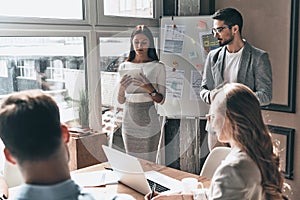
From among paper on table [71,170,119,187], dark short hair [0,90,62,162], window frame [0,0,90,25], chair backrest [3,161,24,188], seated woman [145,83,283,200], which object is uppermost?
window frame [0,0,90,25]

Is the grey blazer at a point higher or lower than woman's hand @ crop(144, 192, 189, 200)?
higher

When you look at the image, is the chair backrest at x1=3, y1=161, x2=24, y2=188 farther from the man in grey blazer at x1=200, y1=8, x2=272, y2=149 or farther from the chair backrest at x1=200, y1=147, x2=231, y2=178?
the man in grey blazer at x1=200, y1=8, x2=272, y2=149

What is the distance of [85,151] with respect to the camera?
2.59 m

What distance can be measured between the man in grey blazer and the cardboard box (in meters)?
0.86

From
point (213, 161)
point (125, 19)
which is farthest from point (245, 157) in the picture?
point (125, 19)

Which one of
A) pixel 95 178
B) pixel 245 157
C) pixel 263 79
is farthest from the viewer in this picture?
pixel 263 79

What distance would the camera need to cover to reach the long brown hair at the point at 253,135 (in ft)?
4.20

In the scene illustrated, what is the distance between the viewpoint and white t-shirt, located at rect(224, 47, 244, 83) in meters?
2.63

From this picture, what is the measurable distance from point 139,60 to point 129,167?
125 centimetres

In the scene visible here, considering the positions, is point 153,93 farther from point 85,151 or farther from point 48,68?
point 48,68

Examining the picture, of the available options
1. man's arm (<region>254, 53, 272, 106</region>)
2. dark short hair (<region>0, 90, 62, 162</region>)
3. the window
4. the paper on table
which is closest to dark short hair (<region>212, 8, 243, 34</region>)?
man's arm (<region>254, 53, 272, 106</region>)

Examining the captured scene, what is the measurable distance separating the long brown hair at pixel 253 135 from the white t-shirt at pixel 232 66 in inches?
53.0

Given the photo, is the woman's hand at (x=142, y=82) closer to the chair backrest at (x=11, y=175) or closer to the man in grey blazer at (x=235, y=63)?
the man in grey blazer at (x=235, y=63)

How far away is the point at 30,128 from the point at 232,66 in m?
2.03
